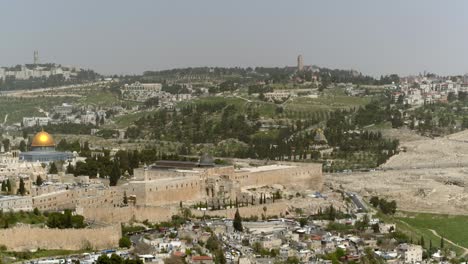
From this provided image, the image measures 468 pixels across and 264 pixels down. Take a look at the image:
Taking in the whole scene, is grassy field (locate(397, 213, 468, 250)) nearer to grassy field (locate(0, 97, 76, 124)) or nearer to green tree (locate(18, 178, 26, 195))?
green tree (locate(18, 178, 26, 195))

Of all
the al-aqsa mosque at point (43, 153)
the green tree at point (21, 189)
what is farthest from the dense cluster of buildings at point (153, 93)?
the green tree at point (21, 189)

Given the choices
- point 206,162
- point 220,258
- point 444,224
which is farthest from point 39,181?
point 444,224

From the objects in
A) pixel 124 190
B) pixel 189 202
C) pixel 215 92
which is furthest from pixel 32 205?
pixel 215 92

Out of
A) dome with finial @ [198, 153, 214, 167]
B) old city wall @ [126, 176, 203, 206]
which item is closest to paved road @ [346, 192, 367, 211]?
dome with finial @ [198, 153, 214, 167]

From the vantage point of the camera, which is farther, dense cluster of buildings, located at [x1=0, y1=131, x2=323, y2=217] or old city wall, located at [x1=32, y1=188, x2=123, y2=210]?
dense cluster of buildings, located at [x1=0, y1=131, x2=323, y2=217]

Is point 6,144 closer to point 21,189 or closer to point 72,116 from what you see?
point 21,189

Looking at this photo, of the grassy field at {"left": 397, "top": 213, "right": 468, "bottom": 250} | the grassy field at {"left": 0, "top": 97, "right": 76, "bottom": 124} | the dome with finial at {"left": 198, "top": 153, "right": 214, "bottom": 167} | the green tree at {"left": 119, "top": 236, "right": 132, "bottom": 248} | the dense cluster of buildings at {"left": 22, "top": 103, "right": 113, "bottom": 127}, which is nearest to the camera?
the green tree at {"left": 119, "top": 236, "right": 132, "bottom": 248}

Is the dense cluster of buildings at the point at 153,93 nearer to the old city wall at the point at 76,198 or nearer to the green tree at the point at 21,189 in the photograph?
the old city wall at the point at 76,198
